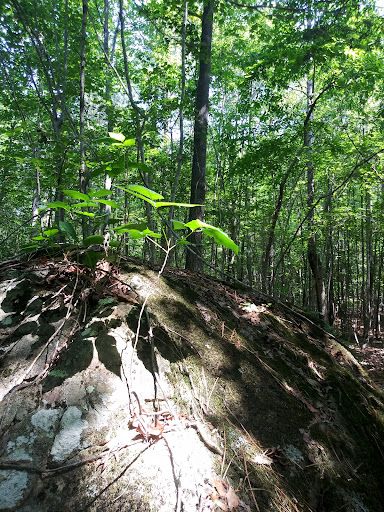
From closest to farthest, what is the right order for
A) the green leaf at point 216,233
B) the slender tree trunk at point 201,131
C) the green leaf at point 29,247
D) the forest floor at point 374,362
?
the green leaf at point 216,233 → the green leaf at point 29,247 → the slender tree trunk at point 201,131 → the forest floor at point 374,362

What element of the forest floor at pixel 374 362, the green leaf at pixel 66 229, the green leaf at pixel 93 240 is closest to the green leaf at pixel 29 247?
the green leaf at pixel 66 229

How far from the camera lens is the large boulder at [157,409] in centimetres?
103

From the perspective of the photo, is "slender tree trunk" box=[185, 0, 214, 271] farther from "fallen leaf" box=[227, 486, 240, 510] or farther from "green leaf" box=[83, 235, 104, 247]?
"fallen leaf" box=[227, 486, 240, 510]

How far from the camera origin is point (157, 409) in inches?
50.6

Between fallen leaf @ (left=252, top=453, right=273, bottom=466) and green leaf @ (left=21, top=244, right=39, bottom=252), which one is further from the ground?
green leaf @ (left=21, top=244, right=39, bottom=252)

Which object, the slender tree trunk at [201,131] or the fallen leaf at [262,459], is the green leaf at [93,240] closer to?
the fallen leaf at [262,459]

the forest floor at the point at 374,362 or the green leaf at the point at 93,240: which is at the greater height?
the green leaf at the point at 93,240

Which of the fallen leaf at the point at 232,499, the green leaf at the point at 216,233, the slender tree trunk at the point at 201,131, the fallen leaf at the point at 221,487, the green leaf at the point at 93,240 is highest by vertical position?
the slender tree trunk at the point at 201,131

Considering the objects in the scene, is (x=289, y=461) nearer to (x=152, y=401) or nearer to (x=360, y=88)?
(x=152, y=401)

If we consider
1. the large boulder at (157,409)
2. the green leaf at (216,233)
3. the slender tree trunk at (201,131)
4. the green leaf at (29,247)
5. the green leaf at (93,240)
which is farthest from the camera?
the slender tree trunk at (201,131)

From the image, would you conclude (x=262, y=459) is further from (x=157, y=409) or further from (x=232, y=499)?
(x=157, y=409)

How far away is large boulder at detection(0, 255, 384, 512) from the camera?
103cm

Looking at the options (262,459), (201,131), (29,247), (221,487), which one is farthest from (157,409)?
(201,131)

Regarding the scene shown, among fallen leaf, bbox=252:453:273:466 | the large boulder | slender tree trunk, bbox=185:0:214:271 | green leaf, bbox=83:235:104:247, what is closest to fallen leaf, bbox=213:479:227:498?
the large boulder
